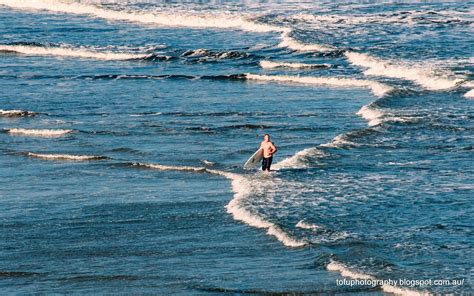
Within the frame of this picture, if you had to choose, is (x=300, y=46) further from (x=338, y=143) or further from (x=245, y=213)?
(x=245, y=213)

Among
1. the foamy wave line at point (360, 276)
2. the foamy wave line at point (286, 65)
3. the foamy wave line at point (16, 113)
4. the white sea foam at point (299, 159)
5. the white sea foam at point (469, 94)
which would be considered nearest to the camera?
the foamy wave line at point (360, 276)

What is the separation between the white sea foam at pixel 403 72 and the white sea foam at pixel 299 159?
9054mm

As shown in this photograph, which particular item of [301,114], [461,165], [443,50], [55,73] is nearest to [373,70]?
[443,50]

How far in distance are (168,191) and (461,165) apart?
6004mm

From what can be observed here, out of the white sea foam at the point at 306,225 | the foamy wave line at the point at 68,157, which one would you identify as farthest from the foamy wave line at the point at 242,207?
the foamy wave line at the point at 68,157

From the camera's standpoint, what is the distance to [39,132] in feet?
89.4

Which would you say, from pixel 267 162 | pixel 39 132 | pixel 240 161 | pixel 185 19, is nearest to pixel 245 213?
pixel 267 162

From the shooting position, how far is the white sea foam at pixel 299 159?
2292 centimetres

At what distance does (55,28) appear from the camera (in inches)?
2019

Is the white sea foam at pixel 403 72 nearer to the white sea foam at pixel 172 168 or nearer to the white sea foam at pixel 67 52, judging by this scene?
the white sea foam at pixel 67 52

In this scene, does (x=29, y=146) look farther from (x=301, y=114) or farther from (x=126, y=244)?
(x=126, y=244)

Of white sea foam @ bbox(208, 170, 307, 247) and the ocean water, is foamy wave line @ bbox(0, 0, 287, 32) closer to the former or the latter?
the ocean water

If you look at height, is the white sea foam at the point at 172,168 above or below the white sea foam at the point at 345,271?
below

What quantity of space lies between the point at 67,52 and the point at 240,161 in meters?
20.7
